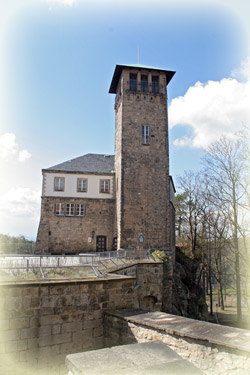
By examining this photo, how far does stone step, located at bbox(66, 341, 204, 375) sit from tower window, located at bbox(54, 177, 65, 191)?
21219 mm

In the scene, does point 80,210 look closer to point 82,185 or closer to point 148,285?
point 82,185

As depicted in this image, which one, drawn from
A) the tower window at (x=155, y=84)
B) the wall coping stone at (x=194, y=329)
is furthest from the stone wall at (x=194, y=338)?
the tower window at (x=155, y=84)

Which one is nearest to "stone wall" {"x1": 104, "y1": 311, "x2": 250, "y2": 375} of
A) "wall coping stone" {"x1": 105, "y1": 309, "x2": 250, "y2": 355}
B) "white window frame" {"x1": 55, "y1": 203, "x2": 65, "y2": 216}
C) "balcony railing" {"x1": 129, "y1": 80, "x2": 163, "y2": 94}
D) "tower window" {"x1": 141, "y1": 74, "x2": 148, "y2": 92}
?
"wall coping stone" {"x1": 105, "y1": 309, "x2": 250, "y2": 355}

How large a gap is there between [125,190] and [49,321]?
16804mm

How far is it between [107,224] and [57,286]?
18117 mm

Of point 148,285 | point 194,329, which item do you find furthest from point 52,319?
point 148,285

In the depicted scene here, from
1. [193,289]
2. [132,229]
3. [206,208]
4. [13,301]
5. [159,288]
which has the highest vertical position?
[206,208]

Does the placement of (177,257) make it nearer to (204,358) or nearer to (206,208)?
(206,208)

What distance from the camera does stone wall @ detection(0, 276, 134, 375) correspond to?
5.98 metres

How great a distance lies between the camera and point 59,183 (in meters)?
25.0

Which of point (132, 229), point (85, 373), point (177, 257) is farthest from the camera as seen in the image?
point (177, 257)

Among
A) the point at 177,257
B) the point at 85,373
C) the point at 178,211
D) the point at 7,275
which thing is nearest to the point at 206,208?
the point at 177,257

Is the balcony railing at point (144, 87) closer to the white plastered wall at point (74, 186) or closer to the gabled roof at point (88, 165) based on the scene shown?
the gabled roof at point (88, 165)

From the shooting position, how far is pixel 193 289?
1166 inches
